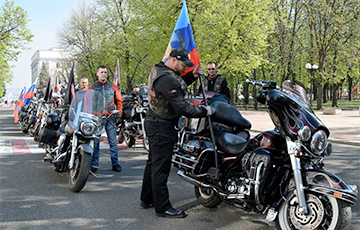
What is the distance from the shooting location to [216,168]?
3920mm

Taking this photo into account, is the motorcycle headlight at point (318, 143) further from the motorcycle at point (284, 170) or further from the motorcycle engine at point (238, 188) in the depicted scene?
the motorcycle engine at point (238, 188)

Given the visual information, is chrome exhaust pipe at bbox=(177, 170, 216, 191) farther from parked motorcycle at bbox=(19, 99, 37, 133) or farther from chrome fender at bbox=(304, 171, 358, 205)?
parked motorcycle at bbox=(19, 99, 37, 133)

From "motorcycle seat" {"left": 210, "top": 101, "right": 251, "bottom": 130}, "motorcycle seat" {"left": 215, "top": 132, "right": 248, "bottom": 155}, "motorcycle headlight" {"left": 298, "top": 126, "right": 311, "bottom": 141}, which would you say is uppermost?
"motorcycle seat" {"left": 210, "top": 101, "right": 251, "bottom": 130}

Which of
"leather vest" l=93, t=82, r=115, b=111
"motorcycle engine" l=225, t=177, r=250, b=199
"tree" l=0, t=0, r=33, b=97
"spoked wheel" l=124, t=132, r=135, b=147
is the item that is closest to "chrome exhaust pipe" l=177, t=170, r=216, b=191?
"motorcycle engine" l=225, t=177, r=250, b=199

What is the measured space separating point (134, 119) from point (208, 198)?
552cm

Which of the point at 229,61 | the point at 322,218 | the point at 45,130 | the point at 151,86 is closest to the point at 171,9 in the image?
the point at 229,61

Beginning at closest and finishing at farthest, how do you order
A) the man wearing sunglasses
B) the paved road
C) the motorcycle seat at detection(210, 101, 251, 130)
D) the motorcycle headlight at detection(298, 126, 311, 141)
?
the motorcycle headlight at detection(298, 126, 311, 141) → the paved road → the motorcycle seat at detection(210, 101, 251, 130) → the man wearing sunglasses

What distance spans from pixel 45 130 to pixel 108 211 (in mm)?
3000

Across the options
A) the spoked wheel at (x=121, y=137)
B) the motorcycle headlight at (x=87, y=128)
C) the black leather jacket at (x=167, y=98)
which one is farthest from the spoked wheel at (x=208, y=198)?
the spoked wheel at (x=121, y=137)

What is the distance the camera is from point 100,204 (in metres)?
4.59

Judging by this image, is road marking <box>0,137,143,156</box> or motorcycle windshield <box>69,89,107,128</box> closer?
motorcycle windshield <box>69,89,107,128</box>

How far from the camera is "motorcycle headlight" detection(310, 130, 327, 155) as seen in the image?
10.2 ft

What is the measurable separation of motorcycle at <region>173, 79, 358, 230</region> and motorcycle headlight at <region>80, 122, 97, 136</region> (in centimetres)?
206

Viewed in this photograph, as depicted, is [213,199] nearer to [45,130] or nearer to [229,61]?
[45,130]
